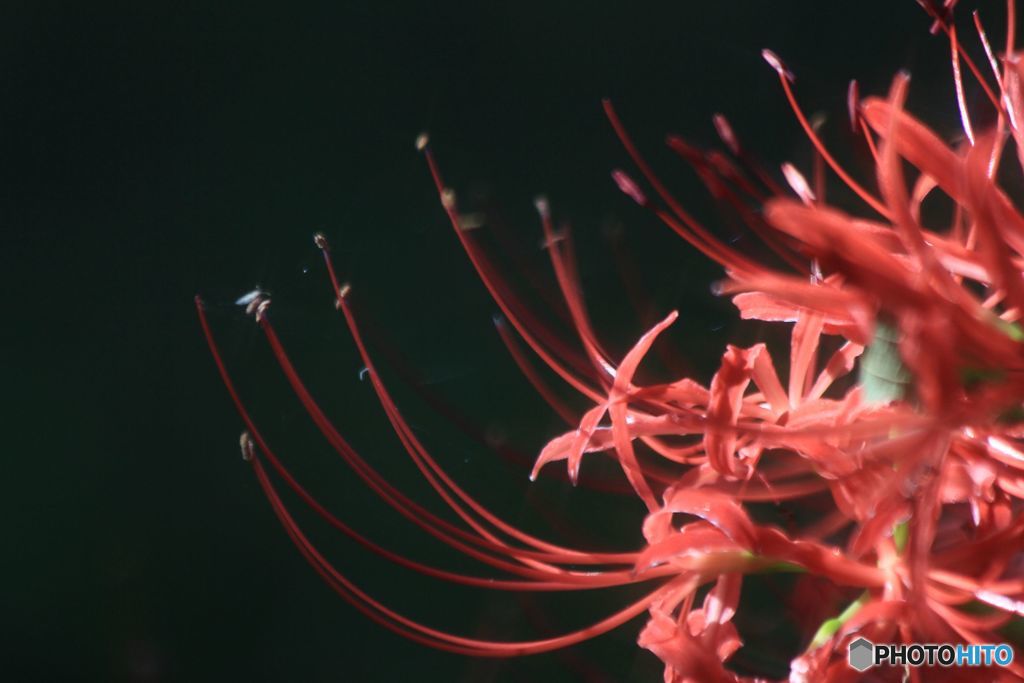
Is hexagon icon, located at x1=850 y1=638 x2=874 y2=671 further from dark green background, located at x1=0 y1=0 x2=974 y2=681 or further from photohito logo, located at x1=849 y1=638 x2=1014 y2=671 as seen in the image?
dark green background, located at x1=0 y1=0 x2=974 y2=681

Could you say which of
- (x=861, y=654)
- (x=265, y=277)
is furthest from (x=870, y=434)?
(x=265, y=277)

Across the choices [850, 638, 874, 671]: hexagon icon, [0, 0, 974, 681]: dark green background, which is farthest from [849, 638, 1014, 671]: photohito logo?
[0, 0, 974, 681]: dark green background

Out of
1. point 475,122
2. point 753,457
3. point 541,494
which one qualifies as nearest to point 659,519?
point 753,457

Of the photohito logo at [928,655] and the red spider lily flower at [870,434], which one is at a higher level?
the red spider lily flower at [870,434]

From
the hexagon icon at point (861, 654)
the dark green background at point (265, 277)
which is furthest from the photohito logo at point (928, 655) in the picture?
the dark green background at point (265, 277)

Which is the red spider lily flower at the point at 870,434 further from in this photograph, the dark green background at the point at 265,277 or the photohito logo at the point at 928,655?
the dark green background at the point at 265,277

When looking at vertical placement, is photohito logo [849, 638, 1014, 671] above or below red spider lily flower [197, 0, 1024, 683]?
below
